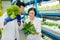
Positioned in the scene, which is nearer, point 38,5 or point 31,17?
point 31,17

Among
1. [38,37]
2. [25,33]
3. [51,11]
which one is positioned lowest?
[38,37]

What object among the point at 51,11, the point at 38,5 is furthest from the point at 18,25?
the point at 38,5

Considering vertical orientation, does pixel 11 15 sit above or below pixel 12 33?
above

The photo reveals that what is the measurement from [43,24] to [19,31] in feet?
4.87

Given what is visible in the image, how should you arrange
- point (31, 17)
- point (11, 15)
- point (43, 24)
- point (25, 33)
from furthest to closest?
point (43, 24) < point (31, 17) < point (25, 33) < point (11, 15)

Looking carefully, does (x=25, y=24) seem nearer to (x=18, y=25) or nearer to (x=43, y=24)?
(x=18, y=25)

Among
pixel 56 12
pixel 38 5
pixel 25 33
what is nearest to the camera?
pixel 25 33

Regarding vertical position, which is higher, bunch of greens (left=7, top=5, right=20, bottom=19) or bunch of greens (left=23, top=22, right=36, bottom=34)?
bunch of greens (left=7, top=5, right=20, bottom=19)

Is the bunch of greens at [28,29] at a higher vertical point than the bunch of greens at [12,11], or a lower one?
lower

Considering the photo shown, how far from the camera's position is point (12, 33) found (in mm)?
2787

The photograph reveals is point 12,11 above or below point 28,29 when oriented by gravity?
above

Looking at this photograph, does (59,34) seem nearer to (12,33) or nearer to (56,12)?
(56,12)

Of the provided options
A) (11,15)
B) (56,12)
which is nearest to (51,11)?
(56,12)

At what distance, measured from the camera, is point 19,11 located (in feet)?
9.43
